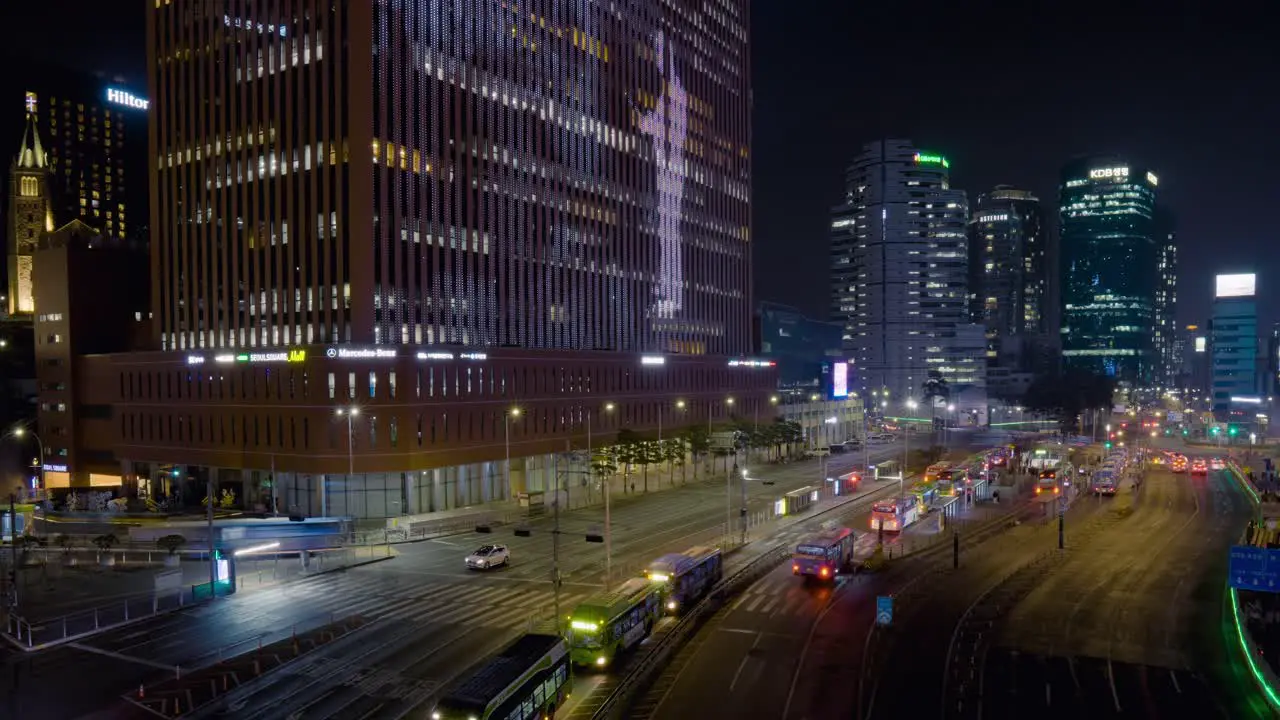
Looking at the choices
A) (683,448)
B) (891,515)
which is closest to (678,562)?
(891,515)

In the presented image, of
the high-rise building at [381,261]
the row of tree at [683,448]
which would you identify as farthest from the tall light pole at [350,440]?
the row of tree at [683,448]

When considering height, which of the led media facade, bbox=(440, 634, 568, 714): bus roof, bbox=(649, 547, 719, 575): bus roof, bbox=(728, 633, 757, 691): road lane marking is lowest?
bbox=(728, 633, 757, 691): road lane marking

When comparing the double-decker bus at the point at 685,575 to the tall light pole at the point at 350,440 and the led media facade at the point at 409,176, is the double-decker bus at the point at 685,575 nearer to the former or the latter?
the tall light pole at the point at 350,440

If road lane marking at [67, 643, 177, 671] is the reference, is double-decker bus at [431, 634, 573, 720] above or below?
above

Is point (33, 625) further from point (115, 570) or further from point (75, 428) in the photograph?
point (75, 428)

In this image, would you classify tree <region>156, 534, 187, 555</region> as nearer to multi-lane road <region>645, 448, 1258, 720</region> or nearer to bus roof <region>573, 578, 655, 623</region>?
bus roof <region>573, 578, 655, 623</region>

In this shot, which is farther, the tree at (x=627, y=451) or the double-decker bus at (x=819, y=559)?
the tree at (x=627, y=451)

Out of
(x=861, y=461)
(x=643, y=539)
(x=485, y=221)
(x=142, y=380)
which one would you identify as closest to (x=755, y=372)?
(x=861, y=461)

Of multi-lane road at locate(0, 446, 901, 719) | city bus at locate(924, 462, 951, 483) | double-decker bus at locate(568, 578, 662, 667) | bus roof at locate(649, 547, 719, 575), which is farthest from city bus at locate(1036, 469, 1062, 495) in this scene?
double-decker bus at locate(568, 578, 662, 667)
